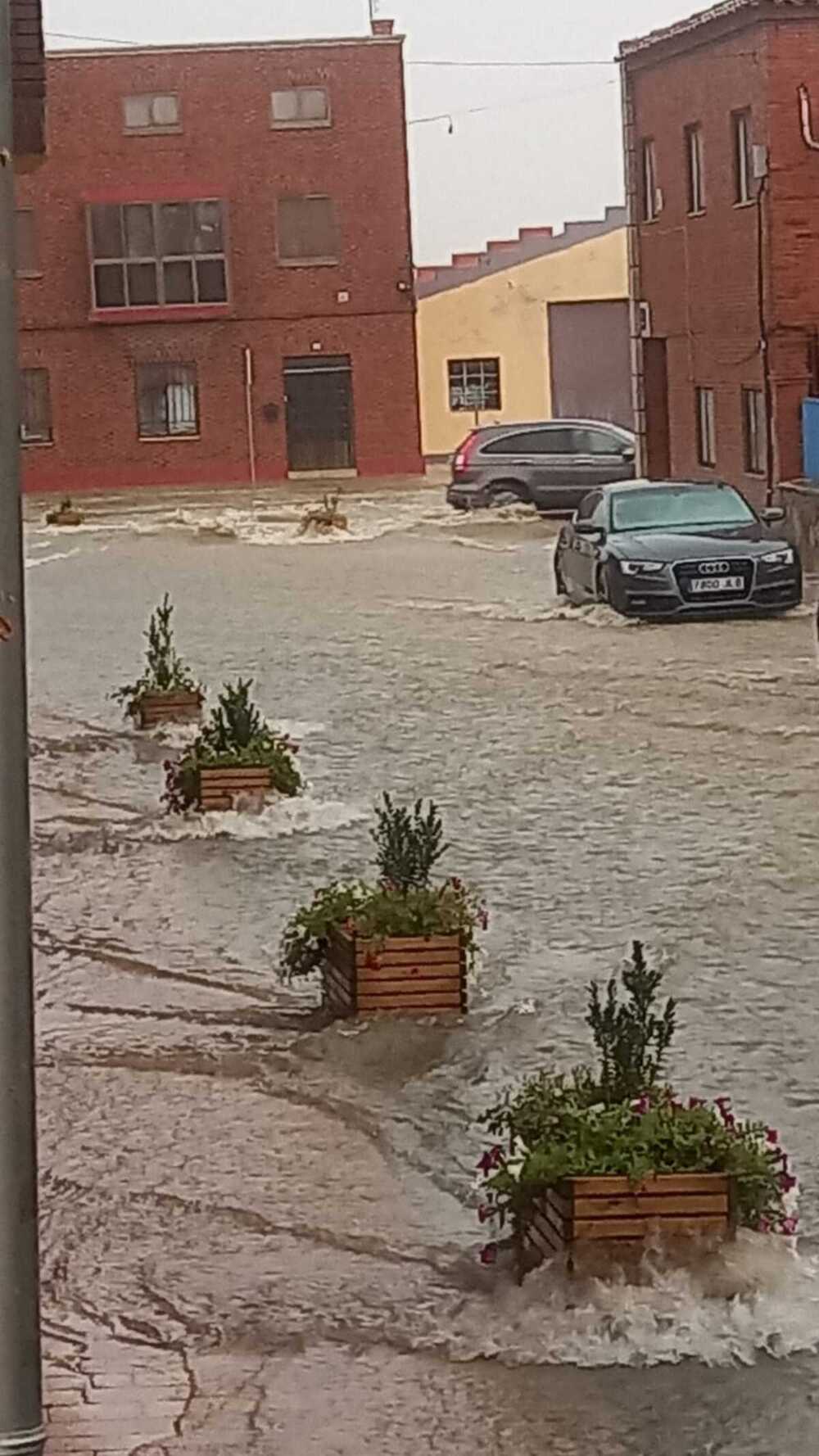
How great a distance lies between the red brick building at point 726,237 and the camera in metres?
33.4

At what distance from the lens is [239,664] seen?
22906mm

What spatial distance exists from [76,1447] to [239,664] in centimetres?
1731

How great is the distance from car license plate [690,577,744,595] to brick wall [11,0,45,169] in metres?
16.0

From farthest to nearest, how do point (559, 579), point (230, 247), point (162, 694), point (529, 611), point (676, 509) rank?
point (230, 247)
point (559, 579)
point (529, 611)
point (676, 509)
point (162, 694)

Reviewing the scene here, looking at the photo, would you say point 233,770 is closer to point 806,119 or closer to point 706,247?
point 806,119

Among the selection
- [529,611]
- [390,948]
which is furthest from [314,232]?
[390,948]

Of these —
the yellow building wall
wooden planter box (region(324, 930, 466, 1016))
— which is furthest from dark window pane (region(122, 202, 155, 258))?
wooden planter box (region(324, 930, 466, 1016))

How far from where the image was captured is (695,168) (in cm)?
3728

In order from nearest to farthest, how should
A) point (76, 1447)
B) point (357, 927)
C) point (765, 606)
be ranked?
1. point (76, 1447)
2. point (357, 927)
3. point (765, 606)

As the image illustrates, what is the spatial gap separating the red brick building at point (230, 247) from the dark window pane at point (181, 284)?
1.5 inches

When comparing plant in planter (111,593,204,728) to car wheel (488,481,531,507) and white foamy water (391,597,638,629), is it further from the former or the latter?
car wheel (488,481,531,507)

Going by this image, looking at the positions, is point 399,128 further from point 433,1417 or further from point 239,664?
point 433,1417

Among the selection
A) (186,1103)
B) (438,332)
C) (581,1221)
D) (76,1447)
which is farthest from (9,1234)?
(438,332)

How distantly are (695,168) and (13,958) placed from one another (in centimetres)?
3370
